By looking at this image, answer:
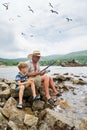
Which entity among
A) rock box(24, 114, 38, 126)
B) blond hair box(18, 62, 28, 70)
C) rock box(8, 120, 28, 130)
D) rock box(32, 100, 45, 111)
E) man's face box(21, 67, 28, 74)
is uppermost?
blond hair box(18, 62, 28, 70)

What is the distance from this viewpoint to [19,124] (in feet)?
40.7

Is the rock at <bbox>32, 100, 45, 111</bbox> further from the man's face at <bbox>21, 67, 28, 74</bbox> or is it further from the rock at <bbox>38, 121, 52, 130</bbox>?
the rock at <bbox>38, 121, 52, 130</bbox>

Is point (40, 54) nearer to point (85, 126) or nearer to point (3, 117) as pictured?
point (3, 117)

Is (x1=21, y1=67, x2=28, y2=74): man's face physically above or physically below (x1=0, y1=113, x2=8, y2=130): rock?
above

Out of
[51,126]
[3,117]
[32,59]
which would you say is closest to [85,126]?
[51,126]

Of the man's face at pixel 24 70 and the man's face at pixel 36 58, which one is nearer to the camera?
the man's face at pixel 24 70

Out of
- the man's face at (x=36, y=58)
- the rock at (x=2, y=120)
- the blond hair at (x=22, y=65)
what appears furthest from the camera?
the man's face at (x=36, y=58)

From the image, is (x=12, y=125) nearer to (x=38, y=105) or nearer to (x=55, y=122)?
(x=55, y=122)

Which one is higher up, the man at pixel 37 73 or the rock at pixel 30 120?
the man at pixel 37 73

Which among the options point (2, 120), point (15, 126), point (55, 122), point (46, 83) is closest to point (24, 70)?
point (46, 83)

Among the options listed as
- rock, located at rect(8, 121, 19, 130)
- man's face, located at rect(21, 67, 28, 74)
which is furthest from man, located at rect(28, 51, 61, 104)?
rock, located at rect(8, 121, 19, 130)

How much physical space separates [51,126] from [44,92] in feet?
12.2

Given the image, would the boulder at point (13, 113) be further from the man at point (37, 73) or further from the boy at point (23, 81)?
the man at point (37, 73)

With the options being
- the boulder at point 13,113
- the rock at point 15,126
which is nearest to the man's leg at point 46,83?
the boulder at point 13,113
